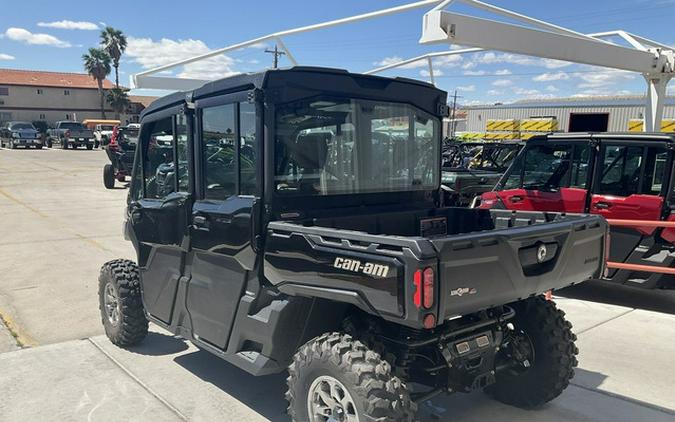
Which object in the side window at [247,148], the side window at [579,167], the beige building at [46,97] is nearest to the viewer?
the side window at [247,148]

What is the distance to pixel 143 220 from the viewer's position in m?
4.39

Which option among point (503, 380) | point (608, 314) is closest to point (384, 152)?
point (503, 380)

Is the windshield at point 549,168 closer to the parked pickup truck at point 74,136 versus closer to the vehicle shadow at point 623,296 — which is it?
the vehicle shadow at point 623,296

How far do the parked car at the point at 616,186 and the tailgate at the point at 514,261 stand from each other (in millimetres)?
3148

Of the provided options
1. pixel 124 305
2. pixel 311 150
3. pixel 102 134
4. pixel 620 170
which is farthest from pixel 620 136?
pixel 102 134

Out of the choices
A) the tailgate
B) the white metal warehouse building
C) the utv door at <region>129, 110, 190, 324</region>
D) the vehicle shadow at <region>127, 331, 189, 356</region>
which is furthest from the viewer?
the white metal warehouse building

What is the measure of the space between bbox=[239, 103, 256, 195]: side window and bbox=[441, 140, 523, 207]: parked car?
547 cm

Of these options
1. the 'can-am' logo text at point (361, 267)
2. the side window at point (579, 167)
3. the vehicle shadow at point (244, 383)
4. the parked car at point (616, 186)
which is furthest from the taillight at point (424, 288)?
the side window at point (579, 167)

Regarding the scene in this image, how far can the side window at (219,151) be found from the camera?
11.3ft

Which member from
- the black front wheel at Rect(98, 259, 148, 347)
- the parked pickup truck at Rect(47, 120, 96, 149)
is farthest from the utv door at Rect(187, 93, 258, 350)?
the parked pickup truck at Rect(47, 120, 96, 149)

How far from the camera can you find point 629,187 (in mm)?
6406

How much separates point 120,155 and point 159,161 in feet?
47.6

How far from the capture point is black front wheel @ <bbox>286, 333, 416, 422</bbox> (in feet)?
8.76

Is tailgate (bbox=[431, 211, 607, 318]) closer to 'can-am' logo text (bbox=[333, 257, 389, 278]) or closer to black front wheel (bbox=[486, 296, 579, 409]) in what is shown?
'can-am' logo text (bbox=[333, 257, 389, 278])
